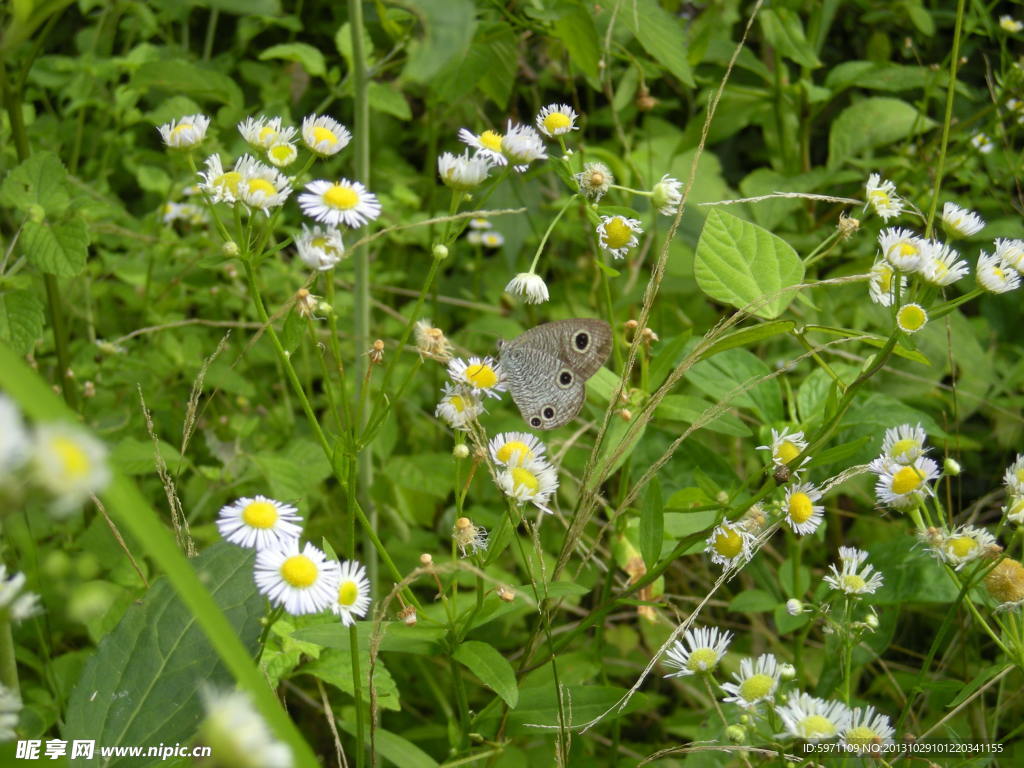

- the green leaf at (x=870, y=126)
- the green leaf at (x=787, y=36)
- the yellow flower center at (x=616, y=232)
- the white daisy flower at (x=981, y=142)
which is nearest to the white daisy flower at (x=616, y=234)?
the yellow flower center at (x=616, y=232)

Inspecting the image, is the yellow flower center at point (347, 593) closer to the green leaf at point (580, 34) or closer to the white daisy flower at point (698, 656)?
the white daisy flower at point (698, 656)

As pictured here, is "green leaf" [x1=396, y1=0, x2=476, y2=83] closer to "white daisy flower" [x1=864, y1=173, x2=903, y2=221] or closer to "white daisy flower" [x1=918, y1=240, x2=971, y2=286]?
"white daisy flower" [x1=918, y1=240, x2=971, y2=286]

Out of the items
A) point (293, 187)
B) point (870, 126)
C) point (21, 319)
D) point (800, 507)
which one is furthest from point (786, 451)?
point (870, 126)

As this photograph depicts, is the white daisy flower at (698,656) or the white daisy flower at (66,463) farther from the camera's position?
the white daisy flower at (698,656)

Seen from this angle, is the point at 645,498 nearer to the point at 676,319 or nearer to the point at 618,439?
the point at 618,439

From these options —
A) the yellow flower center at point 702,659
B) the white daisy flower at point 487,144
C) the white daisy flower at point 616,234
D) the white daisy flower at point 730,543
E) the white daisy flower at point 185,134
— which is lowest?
the yellow flower center at point 702,659

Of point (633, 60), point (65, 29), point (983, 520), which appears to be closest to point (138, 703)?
point (633, 60)

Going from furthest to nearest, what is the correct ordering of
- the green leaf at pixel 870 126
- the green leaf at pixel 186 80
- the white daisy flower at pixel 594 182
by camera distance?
the green leaf at pixel 870 126
the green leaf at pixel 186 80
the white daisy flower at pixel 594 182

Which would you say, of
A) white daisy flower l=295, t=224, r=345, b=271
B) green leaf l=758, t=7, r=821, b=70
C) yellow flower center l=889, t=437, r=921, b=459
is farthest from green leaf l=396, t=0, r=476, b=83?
green leaf l=758, t=7, r=821, b=70
